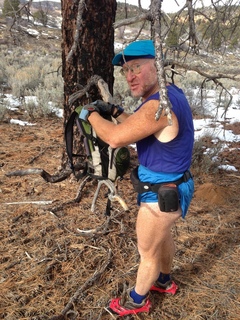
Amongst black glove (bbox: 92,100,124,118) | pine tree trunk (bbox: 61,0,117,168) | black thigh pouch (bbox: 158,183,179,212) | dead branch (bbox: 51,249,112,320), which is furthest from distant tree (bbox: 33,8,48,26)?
dead branch (bbox: 51,249,112,320)

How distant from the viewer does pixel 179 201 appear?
77.3 inches

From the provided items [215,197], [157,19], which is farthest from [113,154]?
[215,197]

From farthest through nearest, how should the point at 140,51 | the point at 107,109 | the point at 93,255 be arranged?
the point at 93,255 < the point at 107,109 < the point at 140,51

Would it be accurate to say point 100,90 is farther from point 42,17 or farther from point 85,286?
point 42,17

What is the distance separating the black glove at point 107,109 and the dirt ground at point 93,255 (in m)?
1.35

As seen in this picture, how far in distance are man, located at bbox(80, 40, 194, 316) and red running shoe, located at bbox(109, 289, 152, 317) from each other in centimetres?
20

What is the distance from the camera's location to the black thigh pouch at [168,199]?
183cm

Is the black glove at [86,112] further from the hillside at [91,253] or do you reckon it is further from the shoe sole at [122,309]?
the shoe sole at [122,309]

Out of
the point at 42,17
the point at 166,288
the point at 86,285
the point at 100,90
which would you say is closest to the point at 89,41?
the point at 100,90

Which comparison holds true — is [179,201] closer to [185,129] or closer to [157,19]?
[185,129]

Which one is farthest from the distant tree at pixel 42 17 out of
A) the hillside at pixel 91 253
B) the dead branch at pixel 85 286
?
the dead branch at pixel 85 286

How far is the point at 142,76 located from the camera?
186cm

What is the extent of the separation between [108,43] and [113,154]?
1793 mm

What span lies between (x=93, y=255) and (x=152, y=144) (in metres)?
1.44
